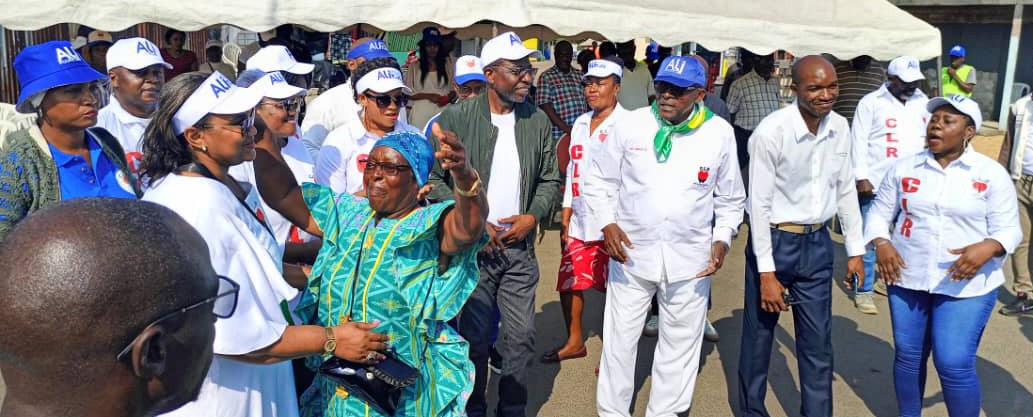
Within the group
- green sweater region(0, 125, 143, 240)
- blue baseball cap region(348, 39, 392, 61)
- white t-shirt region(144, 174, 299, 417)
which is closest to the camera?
white t-shirt region(144, 174, 299, 417)

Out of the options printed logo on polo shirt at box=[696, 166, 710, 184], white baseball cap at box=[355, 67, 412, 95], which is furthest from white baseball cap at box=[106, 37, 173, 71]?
printed logo on polo shirt at box=[696, 166, 710, 184]

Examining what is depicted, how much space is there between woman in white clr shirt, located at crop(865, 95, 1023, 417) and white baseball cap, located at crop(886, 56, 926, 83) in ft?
9.24

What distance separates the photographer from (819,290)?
169 inches

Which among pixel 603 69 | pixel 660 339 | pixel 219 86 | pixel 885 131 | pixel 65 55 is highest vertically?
pixel 603 69

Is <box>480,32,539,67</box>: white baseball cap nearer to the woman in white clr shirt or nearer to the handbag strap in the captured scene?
the woman in white clr shirt

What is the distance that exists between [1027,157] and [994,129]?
13795 millimetres

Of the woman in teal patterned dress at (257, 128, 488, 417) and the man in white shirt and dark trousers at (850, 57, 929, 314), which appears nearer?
the woman in teal patterned dress at (257, 128, 488, 417)

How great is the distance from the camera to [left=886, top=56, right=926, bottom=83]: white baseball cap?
6.60 meters

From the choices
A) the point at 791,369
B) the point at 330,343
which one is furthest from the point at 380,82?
the point at 791,369

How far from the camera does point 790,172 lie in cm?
421

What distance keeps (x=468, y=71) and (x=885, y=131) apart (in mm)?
3251

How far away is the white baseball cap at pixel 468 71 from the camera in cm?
603

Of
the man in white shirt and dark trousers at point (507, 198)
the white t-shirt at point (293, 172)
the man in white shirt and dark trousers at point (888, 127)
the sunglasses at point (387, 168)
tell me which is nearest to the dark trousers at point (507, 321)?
the man in white shirt and dark trousers at point (507, 198)

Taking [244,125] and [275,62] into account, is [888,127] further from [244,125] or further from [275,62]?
[244,125]
